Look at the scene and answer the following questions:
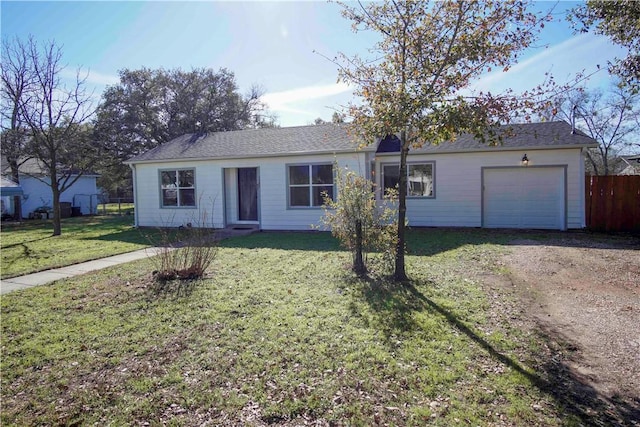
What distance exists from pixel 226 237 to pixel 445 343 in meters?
9.17

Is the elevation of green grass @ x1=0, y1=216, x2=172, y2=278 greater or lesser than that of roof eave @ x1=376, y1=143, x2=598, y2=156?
lesser

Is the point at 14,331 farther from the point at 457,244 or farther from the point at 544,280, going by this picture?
the point at 457,244

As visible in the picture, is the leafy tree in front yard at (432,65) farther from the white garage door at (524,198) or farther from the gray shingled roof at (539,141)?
the white garage door at (524,198)

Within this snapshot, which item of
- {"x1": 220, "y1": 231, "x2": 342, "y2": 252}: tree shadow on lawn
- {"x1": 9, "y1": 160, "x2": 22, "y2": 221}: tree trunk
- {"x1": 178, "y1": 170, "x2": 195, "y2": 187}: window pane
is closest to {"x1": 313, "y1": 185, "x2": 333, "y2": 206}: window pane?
{"x1": 220, "y1": 231, "x2": 342, "y2": 252}: tree shadow on lawn

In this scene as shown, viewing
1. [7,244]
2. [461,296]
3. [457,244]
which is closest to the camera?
[461,296]

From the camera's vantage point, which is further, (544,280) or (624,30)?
(544,280)

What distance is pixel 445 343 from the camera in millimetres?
4047

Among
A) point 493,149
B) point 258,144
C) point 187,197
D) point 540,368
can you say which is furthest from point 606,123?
point 540,368

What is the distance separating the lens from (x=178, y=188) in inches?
587

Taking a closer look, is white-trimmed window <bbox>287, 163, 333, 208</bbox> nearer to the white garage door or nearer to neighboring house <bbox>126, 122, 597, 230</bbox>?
neighboring house <bbox>126, 122, 597, 230</bbox>

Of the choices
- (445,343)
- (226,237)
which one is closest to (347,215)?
(445,343)

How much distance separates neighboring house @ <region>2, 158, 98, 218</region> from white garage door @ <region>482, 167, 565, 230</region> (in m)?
23.1

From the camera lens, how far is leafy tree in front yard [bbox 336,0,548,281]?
5113 millimetres

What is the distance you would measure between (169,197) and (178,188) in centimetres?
58
